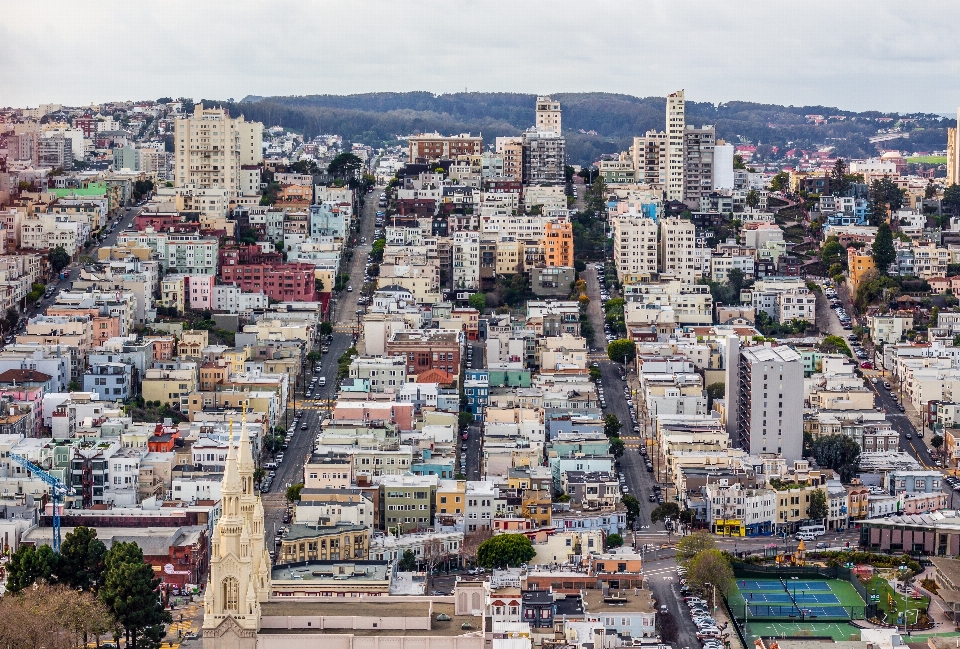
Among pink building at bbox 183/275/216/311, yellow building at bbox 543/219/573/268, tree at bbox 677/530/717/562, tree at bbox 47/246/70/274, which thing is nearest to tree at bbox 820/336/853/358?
yellow building at bbox 543/219/573/268

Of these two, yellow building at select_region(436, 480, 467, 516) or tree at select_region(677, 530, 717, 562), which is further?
yellow building at select_region(436, 480, 467, 516)

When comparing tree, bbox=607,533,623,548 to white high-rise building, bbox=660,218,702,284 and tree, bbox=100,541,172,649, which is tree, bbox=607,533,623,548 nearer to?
tree, bbox=100,541,172,649

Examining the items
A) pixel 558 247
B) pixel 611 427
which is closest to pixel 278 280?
pixel 558 247

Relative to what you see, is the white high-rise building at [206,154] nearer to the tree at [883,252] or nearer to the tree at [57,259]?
the tree at [57,259]

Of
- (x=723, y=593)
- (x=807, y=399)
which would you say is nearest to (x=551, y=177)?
(x=807, y=399)

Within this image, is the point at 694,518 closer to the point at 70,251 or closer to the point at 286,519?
the point at 286,519
